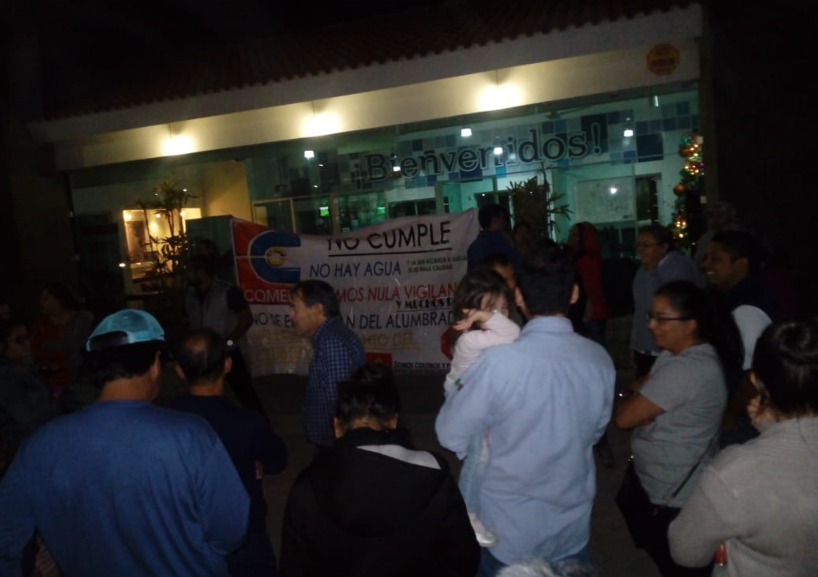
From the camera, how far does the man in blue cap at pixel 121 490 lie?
2.34 m

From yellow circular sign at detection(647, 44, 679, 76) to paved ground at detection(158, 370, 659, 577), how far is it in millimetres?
3709

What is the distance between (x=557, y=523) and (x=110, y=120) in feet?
36.6

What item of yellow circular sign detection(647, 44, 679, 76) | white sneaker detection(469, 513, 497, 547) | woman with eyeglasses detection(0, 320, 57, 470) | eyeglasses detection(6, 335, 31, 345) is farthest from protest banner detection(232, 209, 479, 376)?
white sneaker detection(469, 513, 497, 547)

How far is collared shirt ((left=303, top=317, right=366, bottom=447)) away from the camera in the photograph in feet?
12.9

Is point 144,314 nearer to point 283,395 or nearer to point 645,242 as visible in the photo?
point 645,242

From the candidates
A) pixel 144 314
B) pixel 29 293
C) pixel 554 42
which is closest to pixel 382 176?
pixel 554 42

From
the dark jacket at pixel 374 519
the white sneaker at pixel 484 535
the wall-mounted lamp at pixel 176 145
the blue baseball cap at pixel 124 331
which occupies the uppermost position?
the wall-mounted lamp at pixel 176 145

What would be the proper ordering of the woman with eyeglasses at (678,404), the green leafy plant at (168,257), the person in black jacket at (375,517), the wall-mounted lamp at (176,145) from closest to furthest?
the person in black jacket at (375,517), the woman with eyeglasses at (678,404), the wall-mounted lamp at (176,145), the green leafy plant at (168,257)

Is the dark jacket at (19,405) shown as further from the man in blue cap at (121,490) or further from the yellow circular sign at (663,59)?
the yellow circular sign at (663,59)

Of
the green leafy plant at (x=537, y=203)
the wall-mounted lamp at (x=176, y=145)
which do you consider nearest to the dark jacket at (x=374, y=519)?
the green leafy plant at (x=537, y=203)

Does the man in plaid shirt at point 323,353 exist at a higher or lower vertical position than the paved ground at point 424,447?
higher

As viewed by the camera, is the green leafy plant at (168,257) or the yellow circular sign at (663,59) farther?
the green leafy plant at (168,257)

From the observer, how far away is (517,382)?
2.68 meters

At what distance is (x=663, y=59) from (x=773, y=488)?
827cm
